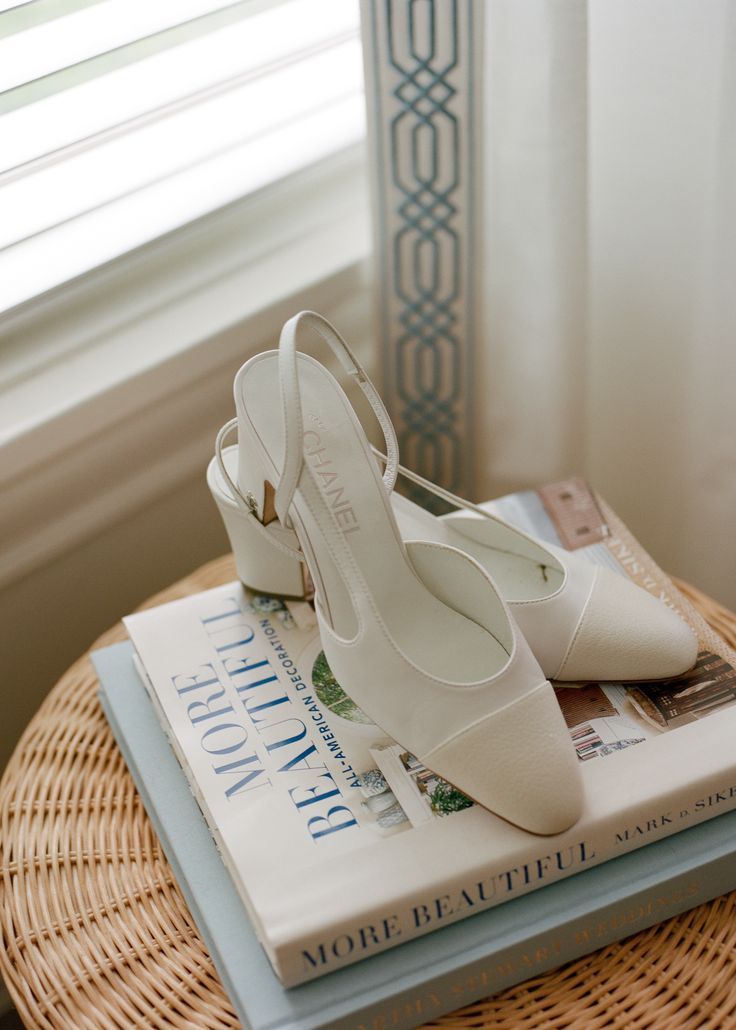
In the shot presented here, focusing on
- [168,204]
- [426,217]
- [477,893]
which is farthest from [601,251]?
[477,893]

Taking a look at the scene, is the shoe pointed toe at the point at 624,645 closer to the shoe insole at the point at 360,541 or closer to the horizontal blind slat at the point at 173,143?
the shoe insole at the point at 360,541

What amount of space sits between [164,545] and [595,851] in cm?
54

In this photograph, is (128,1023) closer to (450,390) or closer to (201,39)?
(450,390)

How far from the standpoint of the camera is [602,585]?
1.94ft

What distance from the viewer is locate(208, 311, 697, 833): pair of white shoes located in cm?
49

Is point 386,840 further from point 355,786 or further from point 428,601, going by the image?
point 428,601

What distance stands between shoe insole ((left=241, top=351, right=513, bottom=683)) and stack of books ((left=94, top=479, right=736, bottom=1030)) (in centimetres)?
5

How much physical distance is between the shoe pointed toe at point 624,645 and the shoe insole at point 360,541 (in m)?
0.04

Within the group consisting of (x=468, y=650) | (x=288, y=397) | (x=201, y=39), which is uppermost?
(x=201, y=39)

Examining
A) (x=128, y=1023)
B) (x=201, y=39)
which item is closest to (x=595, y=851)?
(x=128, y=1023)

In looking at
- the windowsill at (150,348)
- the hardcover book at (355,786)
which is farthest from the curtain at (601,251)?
the hardcover book at (355,786)

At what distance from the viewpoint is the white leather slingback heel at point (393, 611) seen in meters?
0.49

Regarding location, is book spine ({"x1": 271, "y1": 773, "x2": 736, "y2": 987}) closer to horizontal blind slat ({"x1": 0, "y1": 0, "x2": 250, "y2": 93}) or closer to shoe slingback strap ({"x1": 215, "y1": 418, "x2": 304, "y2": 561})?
shoe slingback strap ({"x1": 215, "y1": 418, "x2": 304, "y2": 561})

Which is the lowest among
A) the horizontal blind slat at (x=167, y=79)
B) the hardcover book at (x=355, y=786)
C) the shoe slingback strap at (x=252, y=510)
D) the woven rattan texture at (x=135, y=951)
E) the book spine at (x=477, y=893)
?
the woven rattan texture at (x=135, y=951)
